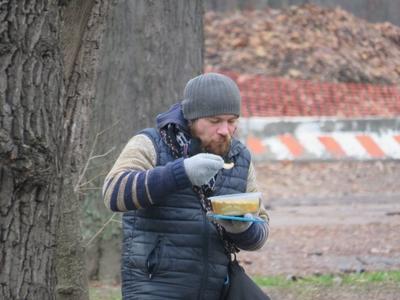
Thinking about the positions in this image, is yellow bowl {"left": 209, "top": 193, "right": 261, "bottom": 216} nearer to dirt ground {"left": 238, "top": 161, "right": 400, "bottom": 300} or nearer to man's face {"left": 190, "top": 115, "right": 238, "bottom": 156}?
man's face {"left": 190, "top": 115, "right": 238, "bottom": 156}

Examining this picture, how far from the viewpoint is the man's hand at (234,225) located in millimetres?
4098

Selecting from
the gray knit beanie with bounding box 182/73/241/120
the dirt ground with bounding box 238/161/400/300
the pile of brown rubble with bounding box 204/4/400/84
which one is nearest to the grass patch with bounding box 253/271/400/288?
the dirt ground with bounding box 238/161/400/300

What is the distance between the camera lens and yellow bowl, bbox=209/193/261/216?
403 centimetres

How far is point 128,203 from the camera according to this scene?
159 inches

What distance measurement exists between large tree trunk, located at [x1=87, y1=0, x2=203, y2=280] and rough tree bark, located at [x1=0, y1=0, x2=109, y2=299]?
12.8 ft

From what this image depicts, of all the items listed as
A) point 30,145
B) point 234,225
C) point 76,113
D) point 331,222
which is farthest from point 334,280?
point 30,145

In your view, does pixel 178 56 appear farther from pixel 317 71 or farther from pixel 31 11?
pixel 317 71

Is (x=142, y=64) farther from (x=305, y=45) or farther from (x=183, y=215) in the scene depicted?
(x=305, y=45)

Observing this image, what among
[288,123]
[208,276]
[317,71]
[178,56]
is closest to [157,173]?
[208,276]

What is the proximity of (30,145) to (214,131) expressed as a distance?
0.98m

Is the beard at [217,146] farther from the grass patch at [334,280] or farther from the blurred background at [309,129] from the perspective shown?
the grass patch at [334,280]

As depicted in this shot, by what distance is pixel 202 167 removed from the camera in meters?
3.91

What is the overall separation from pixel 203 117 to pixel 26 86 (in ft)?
3.07

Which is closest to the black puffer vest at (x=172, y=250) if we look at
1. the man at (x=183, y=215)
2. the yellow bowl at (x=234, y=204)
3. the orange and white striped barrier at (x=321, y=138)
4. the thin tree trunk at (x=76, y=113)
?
the man at (x=183, y=215)
